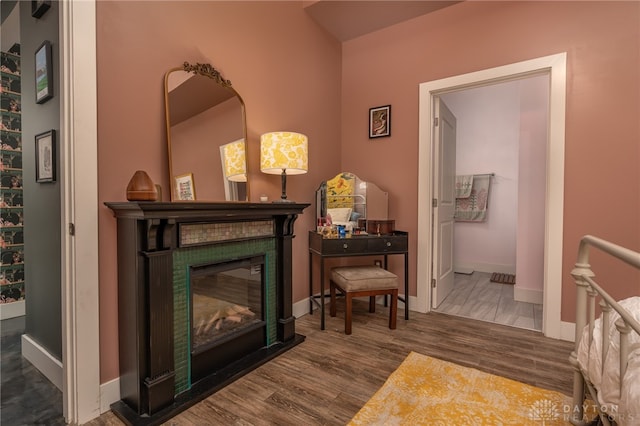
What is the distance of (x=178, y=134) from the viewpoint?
6.04 ft

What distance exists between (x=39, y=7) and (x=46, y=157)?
2.75 ft

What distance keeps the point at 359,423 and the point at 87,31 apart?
231 cm

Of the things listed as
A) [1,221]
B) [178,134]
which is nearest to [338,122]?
[178,134]

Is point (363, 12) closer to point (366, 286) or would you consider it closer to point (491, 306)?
point (366, 286)

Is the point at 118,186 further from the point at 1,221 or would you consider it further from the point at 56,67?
the point at 1,221

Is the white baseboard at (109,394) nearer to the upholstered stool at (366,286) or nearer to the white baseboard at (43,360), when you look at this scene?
the white baseboard at (43,360)

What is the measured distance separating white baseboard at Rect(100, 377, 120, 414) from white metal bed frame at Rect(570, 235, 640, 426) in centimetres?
216

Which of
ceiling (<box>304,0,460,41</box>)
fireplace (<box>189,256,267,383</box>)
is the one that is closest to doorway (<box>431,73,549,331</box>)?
ceiling (<box>304,0,460,41</box>)

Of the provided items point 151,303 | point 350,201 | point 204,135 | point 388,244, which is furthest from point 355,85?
point 151,303

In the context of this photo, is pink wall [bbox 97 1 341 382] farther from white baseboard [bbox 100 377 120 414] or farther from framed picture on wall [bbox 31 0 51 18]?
framed picture on wall [bbox 31 0 51 18]

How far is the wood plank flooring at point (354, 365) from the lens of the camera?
1.55m

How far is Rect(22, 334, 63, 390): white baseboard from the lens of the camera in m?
1.78

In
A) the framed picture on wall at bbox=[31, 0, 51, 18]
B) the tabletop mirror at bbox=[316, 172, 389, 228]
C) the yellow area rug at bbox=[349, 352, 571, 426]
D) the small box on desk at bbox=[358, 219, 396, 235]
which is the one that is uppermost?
the framed picture on wall at bbox=[31, 0, 51, 18]

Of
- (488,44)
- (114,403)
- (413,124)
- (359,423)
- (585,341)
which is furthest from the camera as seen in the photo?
(413,124)
